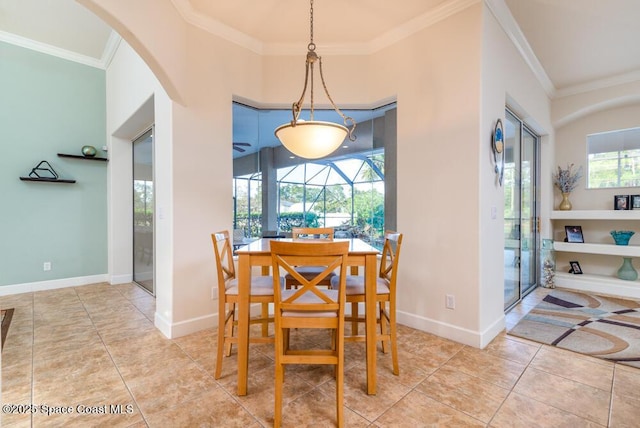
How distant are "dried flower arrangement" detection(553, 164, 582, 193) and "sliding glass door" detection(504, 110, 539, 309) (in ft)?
1.93

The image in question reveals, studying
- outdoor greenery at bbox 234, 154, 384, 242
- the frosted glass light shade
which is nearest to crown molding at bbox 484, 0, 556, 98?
outdoor greenery at bbox 234, 154, 384, 242

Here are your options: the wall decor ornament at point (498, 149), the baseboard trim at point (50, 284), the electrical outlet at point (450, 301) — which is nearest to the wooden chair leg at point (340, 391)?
the electrical outlet at point (450, 301)

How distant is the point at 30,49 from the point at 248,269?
4910 mm

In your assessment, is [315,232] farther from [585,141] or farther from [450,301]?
[585,141]

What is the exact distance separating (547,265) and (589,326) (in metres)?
1.80

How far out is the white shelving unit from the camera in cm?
396

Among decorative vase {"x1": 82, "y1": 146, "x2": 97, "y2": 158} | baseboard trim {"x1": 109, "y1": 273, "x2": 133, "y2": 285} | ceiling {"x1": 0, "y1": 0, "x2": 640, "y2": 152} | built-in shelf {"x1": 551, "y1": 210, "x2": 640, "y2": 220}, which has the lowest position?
baseboard trim {"x1": 109, "y1": 273, "x2": 133, "y2": 285}

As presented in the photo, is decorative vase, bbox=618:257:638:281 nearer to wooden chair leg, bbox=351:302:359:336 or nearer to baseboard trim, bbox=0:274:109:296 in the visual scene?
wooden chair leg, bbox=351:302:359:336

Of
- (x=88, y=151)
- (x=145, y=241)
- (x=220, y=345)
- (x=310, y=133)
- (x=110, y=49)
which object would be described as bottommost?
(x=220, y=345)

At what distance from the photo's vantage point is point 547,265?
14.8 ft

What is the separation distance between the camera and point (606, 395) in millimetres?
1867

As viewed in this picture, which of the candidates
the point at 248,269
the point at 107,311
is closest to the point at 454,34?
the point at 248,269

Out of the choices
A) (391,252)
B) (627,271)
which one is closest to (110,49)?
(391,252)

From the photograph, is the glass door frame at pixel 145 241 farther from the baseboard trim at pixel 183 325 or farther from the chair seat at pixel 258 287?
the chair seat at pixel 258 287
